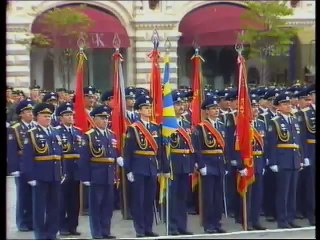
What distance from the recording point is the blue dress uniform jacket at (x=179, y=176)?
7.21 metres

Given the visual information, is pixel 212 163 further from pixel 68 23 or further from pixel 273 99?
pixel 68 23

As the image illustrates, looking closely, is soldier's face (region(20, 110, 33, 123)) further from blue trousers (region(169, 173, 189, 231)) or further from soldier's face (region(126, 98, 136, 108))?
blue trousers (region(169, 173, 189, 231))

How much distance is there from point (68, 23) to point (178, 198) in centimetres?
944

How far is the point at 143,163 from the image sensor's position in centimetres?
695

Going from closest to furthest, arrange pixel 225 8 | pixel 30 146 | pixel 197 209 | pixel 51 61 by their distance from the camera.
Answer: pixel 30 146 → pixel 197 209 → pixel 51 61 → pixel 225 8

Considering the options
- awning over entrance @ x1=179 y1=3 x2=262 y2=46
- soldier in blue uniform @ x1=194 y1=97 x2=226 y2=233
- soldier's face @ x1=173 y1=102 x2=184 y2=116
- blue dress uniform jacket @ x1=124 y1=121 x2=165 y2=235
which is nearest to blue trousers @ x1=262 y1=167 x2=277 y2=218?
soldier in blue uniform @ x1=194 y1=97 x2=226 y2=233

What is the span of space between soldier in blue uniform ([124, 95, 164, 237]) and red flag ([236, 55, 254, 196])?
2.97 ft

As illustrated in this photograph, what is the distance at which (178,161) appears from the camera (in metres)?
7.20

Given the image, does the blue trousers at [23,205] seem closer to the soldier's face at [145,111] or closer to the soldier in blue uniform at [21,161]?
the soldier in blue uniform at [21,161]

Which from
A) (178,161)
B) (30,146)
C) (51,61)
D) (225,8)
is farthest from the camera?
(225,8)

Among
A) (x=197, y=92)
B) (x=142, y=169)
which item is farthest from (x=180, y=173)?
(x=197, y=92)

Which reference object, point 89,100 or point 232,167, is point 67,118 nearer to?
point 89,100

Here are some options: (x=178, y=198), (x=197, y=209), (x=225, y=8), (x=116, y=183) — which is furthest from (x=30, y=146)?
(x=225, y=8)

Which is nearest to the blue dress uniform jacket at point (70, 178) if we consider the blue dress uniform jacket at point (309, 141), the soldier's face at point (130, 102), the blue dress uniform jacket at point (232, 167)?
the soldier's face at point (130, 102)
